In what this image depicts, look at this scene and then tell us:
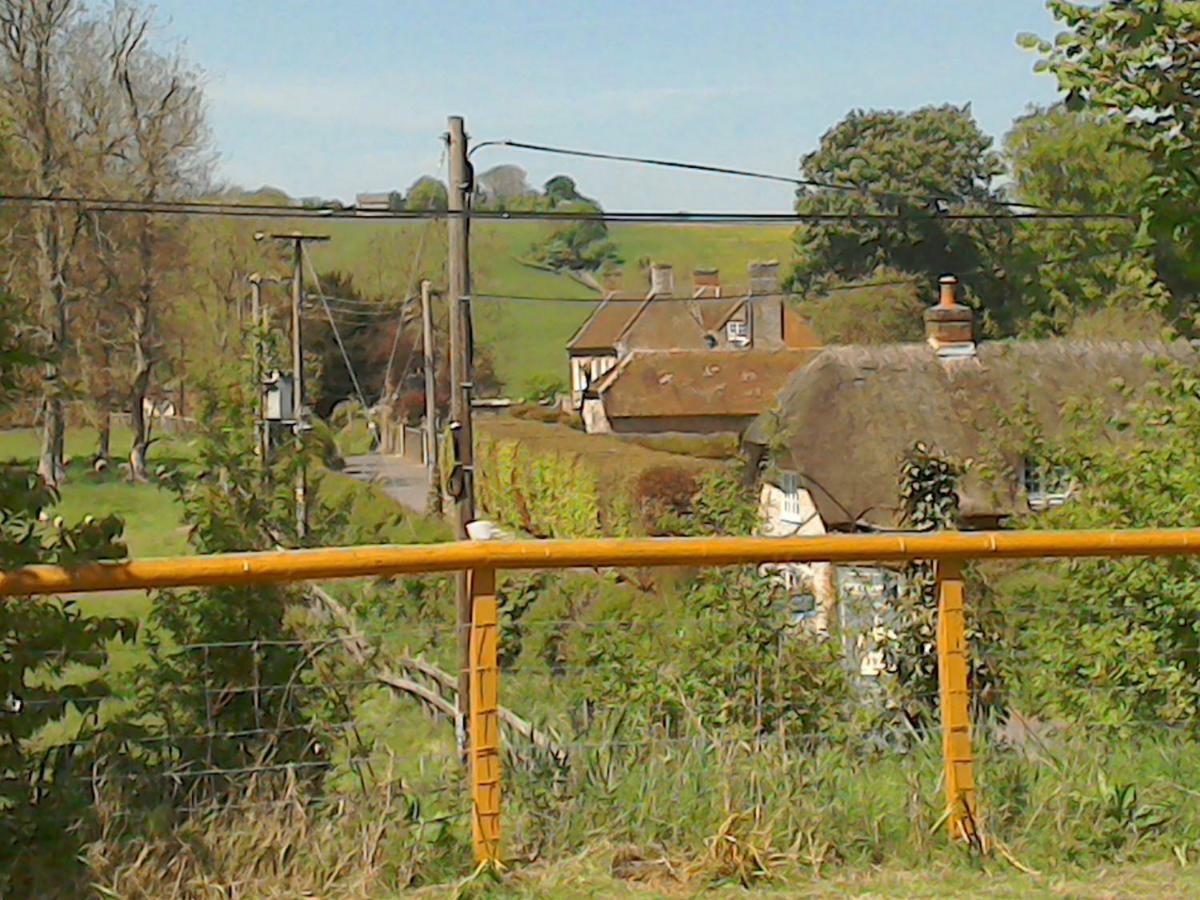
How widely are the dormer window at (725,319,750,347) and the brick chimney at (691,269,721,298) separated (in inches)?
154

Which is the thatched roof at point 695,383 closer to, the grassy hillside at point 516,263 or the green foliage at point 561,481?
the grassy hillside at point 516,263

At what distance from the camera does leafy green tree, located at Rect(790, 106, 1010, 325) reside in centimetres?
6172

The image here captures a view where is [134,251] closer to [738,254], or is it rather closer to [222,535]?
[222,535]

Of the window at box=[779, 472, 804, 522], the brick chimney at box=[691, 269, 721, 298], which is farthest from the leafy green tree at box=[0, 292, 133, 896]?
the brick chimney at box=[691, 269, 721, 298]

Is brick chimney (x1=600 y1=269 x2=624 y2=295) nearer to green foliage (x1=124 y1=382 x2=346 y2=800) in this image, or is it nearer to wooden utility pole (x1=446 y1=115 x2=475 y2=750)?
wooden utility pole (x1=446 y1=115 x2=475 y2=750)

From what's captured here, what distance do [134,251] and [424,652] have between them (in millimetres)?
48200

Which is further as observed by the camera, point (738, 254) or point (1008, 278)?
point (738, 254)

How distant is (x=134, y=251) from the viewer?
5134 cm

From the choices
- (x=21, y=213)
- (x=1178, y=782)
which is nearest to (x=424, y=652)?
(x=1178, y=782)

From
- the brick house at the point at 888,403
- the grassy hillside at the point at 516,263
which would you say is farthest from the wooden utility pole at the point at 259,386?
the grassy hillside at the point at 516,263

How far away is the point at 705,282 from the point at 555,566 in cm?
8273

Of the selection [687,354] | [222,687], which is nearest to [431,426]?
[687,354]

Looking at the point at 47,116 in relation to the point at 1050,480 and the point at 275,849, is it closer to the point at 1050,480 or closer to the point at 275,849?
the point at 1050,480

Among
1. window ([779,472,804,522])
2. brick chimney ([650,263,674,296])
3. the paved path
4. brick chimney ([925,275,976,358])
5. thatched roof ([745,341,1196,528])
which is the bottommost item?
the paved path
